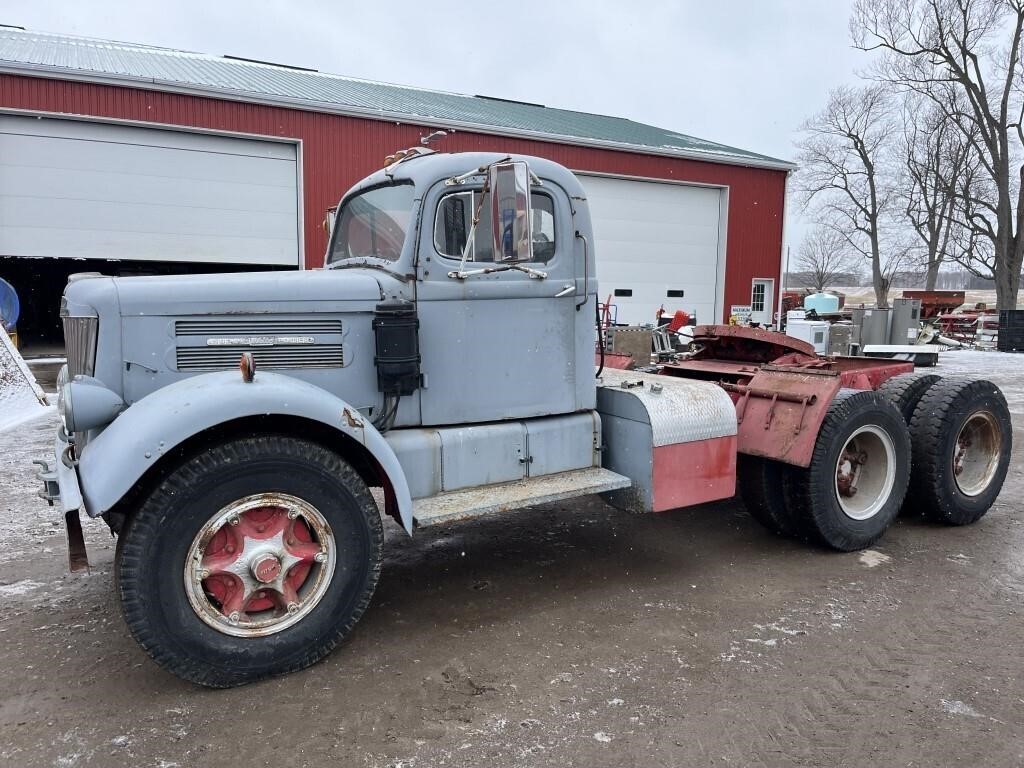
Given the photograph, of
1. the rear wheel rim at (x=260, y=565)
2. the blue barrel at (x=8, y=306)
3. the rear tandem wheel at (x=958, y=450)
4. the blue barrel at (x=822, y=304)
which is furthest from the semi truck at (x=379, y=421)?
the blue barrel at (x=822, y=304)

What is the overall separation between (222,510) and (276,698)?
32.3 inches

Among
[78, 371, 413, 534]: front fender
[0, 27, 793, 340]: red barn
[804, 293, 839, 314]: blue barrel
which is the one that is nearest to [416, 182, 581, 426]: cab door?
[78, 371, 413, 534]: front fender

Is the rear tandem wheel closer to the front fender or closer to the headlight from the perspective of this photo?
the front fender

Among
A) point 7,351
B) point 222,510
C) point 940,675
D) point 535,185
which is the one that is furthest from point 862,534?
point 7,351

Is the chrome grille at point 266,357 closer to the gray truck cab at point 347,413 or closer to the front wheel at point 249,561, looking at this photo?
the gray truck cab at point 347,413

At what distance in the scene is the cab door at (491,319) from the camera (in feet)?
12.6

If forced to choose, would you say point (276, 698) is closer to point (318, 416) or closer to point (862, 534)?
point (318, 416)

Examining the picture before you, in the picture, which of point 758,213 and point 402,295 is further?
point 758,213

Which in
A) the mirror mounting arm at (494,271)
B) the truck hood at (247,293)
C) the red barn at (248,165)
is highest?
the red barn at (248,165)

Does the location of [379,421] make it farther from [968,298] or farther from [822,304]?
[968,298]

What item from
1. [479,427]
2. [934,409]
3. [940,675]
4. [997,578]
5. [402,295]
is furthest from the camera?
[934,409]

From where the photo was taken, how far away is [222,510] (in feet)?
10.2

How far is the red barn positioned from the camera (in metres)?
14.3

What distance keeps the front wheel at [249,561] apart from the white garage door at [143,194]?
45.1ft
